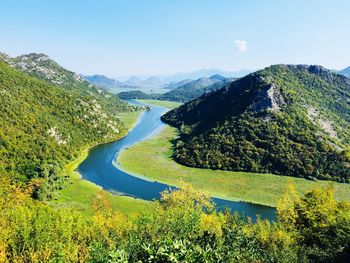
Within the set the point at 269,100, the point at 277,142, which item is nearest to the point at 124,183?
the point at 277,142

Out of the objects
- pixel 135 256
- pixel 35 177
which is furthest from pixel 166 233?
pixel 35 177

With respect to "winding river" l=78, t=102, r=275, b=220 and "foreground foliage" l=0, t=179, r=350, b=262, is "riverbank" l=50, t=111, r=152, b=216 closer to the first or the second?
"winding river" l=78, t=102, r=275, b=220

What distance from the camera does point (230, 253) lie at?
148 ft

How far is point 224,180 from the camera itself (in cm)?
14425

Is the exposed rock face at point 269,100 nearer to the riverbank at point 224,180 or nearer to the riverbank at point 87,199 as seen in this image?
the riverbank at point 224,180

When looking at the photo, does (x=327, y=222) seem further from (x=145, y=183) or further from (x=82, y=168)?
(x=82, y=168)

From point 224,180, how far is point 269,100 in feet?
214

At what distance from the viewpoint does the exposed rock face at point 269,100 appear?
190m

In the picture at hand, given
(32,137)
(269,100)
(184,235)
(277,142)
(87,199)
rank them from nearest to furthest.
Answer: (184,235), (87,199), (32,137), (277,142), (269,100)

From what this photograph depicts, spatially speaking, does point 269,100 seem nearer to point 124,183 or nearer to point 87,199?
point 124,183

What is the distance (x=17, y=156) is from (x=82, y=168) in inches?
992

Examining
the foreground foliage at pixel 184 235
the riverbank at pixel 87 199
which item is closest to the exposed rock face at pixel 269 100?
the riverbank at pixel 87 199

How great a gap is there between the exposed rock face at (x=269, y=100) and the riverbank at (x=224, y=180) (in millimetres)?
48953

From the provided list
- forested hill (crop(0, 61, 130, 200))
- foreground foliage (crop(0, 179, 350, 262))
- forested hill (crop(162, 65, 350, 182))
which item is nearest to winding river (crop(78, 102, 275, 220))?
forested hill (crop(0, 61, 130, 200))
